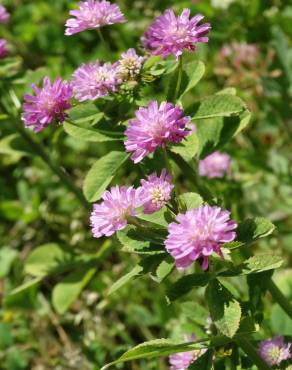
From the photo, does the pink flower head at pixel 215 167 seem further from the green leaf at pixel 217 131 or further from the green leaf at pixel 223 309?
the green leaf at pixel 223 309

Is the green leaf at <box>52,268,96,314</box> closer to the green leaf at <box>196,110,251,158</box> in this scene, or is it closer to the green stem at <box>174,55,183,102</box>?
the green leaf at <box>196,110,251,158</box>

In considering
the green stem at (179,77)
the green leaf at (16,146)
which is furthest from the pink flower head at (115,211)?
the green leaf at (16,146)

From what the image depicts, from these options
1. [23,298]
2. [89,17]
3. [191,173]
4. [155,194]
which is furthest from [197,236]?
[23,298]

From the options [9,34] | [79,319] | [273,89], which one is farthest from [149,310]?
[9,34]

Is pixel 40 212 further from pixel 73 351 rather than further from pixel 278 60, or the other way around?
pixel 278 60

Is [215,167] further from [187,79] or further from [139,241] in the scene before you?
[139,241]

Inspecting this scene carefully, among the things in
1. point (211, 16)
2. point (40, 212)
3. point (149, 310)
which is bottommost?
point (149, 310)
